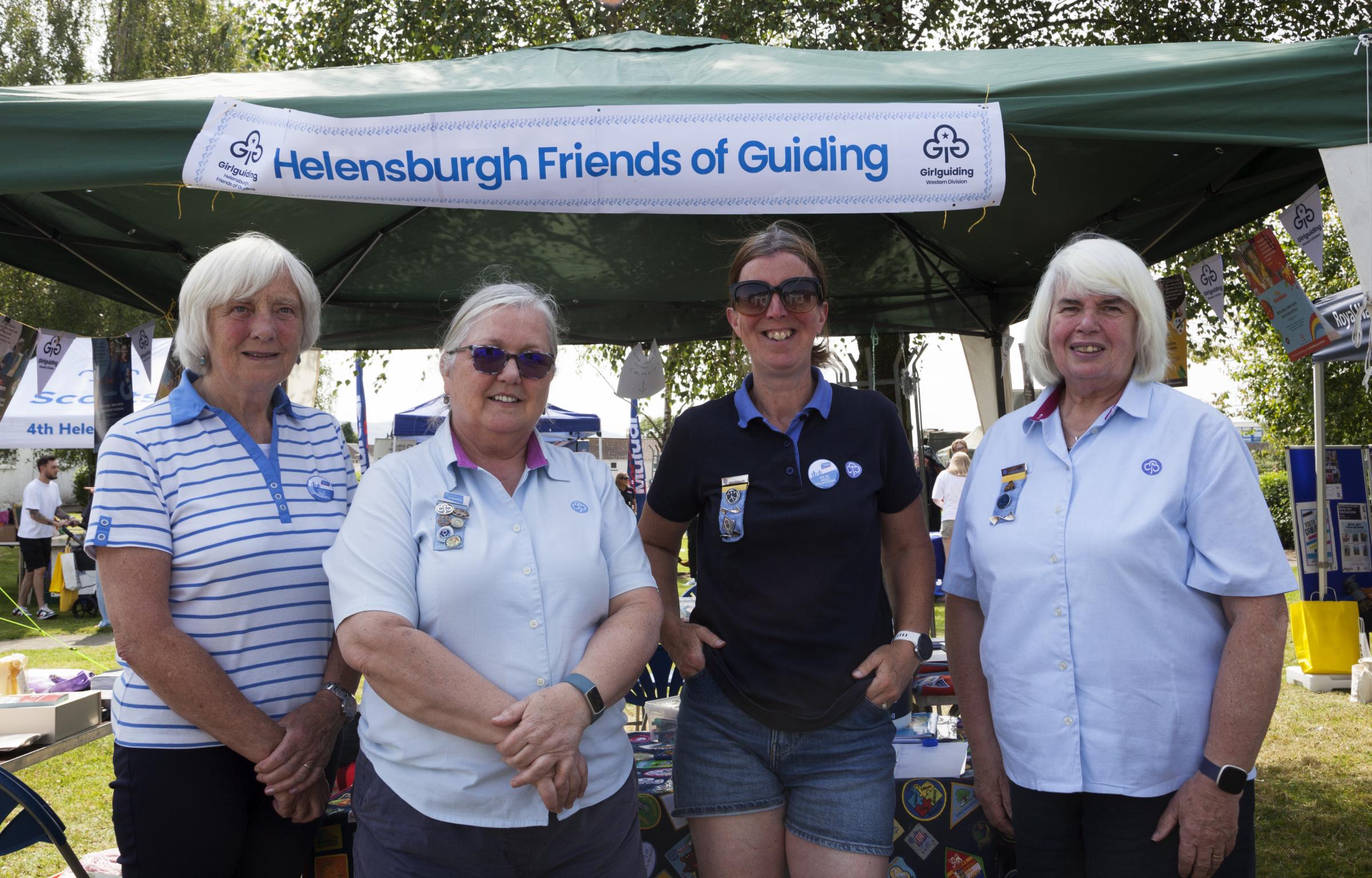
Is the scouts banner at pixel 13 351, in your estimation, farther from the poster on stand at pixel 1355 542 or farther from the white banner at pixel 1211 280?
the poster on stand at pixel 1355 542

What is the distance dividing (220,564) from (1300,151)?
3365mm

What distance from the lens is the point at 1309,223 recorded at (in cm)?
305

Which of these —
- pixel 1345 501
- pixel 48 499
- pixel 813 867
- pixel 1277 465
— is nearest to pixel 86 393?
pixel 48 499

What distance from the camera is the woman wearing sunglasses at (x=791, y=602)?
1879 millimetres

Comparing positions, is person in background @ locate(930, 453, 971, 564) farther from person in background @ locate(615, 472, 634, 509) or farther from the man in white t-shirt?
the man in white t-shirt

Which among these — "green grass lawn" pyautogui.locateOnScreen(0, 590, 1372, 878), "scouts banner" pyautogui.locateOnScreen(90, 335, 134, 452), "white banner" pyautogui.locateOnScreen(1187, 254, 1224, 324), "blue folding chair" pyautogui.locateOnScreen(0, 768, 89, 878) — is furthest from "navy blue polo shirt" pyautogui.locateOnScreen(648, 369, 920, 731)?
"scouts banner" pyautogui.locateOnScreen(90, 335, 134, 452)

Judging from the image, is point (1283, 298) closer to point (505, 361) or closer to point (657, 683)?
point (657, 683)

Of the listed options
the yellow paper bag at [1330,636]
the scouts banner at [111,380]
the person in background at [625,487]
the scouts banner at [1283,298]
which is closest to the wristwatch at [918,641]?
the scouts banner at [1283,298]

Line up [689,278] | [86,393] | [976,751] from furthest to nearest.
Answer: [86,393]
[689,278]
[976,751]

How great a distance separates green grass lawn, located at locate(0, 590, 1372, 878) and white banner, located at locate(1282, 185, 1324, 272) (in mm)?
2283

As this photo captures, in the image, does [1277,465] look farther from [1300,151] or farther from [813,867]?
[813,867]

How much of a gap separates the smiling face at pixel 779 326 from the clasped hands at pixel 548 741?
823 mm

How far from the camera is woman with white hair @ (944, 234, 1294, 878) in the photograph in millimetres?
1619

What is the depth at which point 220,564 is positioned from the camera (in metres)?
1.72
